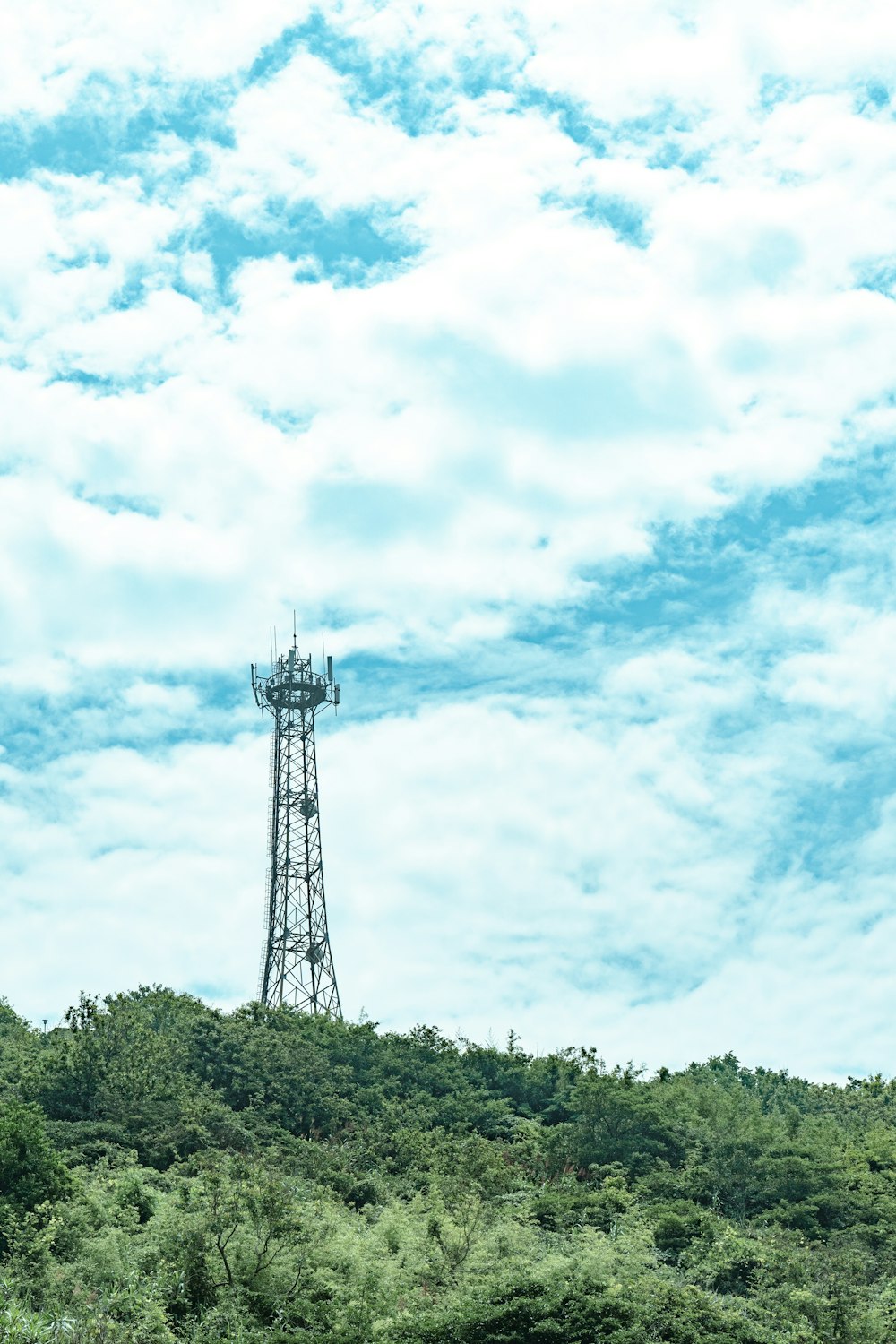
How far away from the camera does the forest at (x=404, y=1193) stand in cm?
2734

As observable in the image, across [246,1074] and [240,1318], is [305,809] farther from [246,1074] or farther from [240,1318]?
[240,1318]

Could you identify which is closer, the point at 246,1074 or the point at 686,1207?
the point at 686,1207

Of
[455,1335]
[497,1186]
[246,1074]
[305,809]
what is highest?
[305,809]

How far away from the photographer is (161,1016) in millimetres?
49625

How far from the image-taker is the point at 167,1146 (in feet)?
129

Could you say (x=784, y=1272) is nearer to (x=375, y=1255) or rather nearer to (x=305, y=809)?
(x=375, y=1255)

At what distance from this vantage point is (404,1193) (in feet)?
123

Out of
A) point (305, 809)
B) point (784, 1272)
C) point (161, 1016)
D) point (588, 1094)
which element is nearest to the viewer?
point (784, 1272)

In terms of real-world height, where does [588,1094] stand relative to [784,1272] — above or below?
above

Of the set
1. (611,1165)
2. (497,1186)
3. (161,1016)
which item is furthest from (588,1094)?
(161,1016)

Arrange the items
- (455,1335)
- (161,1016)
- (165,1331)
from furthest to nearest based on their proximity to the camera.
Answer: (161,1016)
(455,1335)
(165,1331)

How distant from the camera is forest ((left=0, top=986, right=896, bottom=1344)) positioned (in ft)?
89.7

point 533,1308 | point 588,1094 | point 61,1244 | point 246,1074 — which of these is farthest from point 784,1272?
point 246,1074

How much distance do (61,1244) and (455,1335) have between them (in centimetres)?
799
